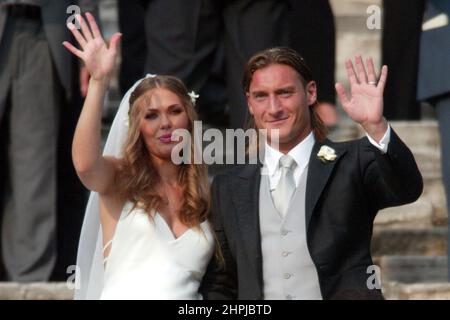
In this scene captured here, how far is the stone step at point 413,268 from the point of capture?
7.94 metres

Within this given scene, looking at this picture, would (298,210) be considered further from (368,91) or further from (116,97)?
(116,97)

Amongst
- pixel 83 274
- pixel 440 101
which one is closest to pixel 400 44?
pixel 440 101

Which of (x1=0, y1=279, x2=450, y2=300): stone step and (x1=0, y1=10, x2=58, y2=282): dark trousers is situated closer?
(x1=0, y1=279, x2=450, y2=300): stone step

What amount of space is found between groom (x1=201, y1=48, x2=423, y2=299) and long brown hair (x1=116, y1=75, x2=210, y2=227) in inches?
6.5

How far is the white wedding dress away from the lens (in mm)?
6559

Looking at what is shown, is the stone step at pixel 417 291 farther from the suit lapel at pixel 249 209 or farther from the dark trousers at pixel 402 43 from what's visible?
the dark trousers at pixel 402 43

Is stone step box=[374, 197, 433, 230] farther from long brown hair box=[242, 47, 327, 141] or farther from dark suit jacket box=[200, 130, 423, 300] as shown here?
dark suit jacket box=[200, 130, 423, 300]

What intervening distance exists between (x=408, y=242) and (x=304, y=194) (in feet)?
6.85

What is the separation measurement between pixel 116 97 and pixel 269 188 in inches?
162

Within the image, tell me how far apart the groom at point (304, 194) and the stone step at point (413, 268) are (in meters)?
1.59

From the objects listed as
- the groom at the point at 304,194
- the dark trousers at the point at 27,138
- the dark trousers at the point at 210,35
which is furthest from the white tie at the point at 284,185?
the dark trousers at the point at 27,138

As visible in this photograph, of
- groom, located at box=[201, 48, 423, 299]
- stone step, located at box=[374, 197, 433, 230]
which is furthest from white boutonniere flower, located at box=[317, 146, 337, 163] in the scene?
stone step, located at box=[374, 197, 433, 230]

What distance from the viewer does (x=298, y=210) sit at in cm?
630
